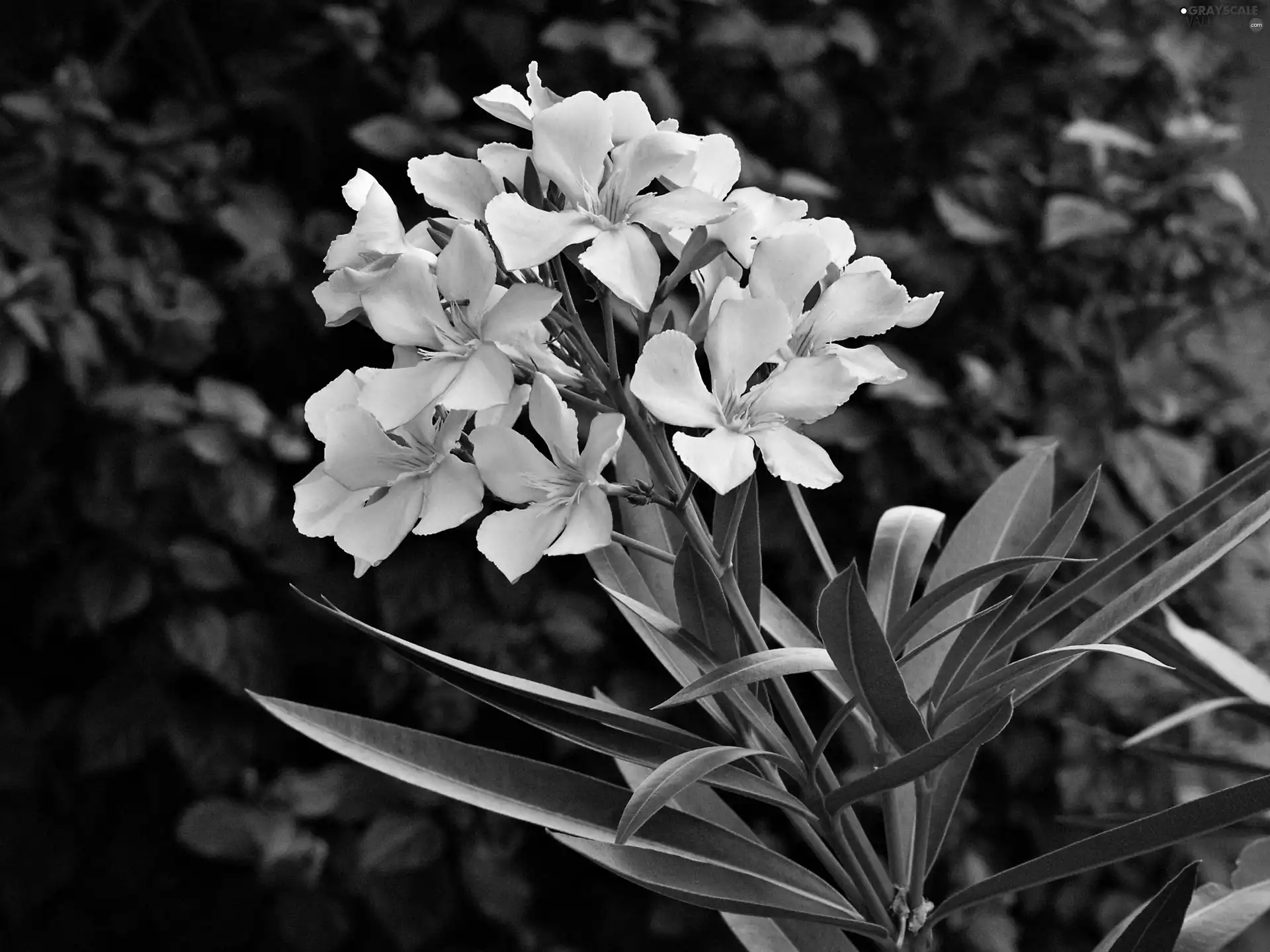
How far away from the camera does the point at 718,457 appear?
1.53 feet

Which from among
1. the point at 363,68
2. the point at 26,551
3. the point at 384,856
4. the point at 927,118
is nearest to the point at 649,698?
the point at 384,856

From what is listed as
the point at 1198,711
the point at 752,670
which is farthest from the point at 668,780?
the point at 1198,711

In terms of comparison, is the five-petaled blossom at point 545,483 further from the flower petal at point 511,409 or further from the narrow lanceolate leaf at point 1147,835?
the narrow lanceolate leaf at point 1147,835

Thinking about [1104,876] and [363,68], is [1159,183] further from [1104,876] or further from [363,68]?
[363,68]

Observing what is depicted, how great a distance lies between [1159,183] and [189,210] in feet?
4.76

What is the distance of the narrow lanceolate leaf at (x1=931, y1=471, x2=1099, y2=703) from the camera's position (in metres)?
0.63

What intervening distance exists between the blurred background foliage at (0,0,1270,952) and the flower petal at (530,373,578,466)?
0.87 m

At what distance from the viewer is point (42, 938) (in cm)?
140

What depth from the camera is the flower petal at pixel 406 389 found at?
18.6 inches

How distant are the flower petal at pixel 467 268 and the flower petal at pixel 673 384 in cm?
7

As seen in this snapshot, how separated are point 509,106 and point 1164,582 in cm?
40

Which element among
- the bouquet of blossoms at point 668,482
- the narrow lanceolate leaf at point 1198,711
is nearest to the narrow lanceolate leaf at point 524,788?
the bouquet of blossoms at point 668,482

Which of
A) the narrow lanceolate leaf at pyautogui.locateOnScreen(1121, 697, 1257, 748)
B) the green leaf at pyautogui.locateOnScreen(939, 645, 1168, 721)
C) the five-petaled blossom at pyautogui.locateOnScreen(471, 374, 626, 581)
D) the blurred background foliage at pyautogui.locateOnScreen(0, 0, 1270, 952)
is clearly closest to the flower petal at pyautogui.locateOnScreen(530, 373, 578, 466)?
the five-petaled blossom at pyautogui.locateOnScreen(471, 374, 626, 581)

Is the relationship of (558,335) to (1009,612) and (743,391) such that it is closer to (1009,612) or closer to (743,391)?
(743,391)
